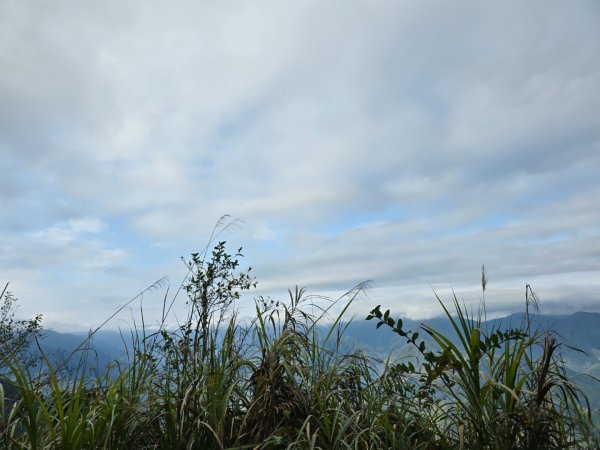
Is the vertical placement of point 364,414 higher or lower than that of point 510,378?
lower

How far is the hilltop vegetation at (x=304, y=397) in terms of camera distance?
8.79 ft

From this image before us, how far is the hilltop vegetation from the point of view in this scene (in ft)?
8.79

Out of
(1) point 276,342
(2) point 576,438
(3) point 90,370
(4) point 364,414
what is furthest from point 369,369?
(3) point 90,370

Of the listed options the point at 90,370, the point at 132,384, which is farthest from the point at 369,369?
the point at 90,370

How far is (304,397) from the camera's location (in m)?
3.23

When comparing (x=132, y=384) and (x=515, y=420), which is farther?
(x=132, y=384)

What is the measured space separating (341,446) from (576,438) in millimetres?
1391

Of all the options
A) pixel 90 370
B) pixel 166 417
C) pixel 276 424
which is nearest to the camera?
pixel 166 417

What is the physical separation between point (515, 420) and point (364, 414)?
958 millimetres

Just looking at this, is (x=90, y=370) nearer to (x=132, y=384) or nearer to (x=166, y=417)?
(x=132, y=384)

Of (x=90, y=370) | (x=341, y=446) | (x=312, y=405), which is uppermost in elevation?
(x=90, y=370)

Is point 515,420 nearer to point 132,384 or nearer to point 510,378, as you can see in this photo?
point 510,378

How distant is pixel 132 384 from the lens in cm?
321

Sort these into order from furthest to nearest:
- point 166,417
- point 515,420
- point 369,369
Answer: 1. point 369,369
2. point 166,417
3. point 515,420
